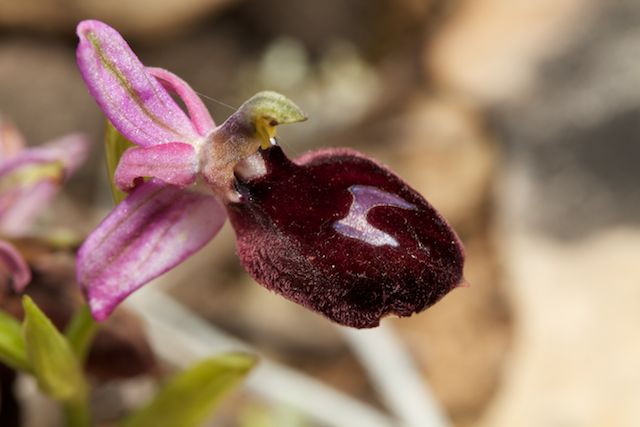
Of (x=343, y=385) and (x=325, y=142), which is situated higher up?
(x=325, y=142)

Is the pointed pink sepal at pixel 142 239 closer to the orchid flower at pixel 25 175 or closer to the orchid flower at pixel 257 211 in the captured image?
the orchid flower at pixel 257 211

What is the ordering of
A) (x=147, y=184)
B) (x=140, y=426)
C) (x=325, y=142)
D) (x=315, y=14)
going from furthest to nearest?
1. (x=315, y=14)
2. (x=325, y=142)
3. (x=140, y=426)
4. (x=147, y=184)

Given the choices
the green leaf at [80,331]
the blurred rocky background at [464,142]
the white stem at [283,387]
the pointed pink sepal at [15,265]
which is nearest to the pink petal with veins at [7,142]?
the pointed pink sepal at [15,265]

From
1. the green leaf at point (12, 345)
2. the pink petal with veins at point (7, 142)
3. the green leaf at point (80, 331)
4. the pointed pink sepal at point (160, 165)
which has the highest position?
the pink petal with veins at point (7, 142)

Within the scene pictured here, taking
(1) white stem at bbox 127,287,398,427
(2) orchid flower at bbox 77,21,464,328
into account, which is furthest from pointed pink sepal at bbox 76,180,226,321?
(1) white stem at bbox 127,287,398,427

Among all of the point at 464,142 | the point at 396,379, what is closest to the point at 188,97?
the point at 396,379

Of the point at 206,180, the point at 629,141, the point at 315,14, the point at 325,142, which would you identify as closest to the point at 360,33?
the point at 315,14

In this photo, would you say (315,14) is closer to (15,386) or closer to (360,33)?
(360,33)

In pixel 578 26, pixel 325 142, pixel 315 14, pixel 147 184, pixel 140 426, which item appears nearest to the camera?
pixel 147 184

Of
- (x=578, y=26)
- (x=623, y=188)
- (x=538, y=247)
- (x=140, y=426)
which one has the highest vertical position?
(x=578, y=26)
